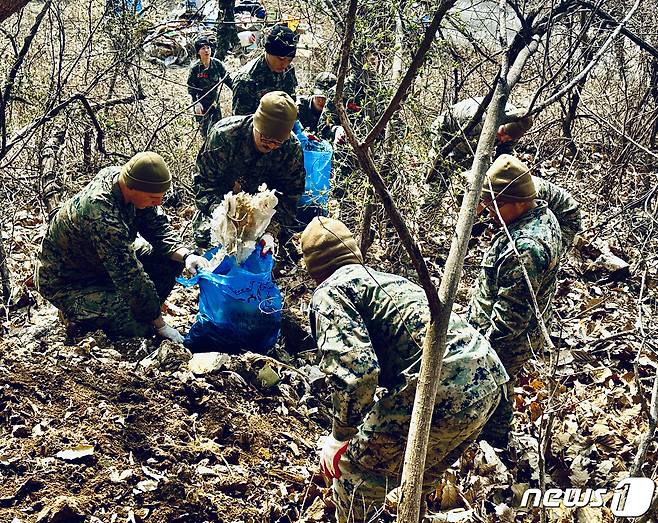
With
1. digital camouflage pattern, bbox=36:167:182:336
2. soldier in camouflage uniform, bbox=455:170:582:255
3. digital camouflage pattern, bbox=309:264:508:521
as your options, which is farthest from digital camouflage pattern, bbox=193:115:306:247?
digital camouflage pattern, bbox=309:264:508:521

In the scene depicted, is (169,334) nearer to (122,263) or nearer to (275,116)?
(122,263)

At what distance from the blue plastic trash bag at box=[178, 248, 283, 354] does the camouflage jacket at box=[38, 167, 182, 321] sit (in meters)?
0.33

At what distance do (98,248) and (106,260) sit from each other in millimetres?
93

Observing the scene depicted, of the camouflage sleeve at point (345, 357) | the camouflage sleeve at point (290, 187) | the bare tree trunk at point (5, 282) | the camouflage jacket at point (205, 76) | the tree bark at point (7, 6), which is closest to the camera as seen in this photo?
the tree bark at point (7, 6)

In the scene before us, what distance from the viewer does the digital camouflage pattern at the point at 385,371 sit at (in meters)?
2.82

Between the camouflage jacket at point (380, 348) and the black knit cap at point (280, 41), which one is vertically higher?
the black knit cap at point (280, 41)

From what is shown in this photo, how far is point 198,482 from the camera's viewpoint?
11.1 feet

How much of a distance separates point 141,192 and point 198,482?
195cm

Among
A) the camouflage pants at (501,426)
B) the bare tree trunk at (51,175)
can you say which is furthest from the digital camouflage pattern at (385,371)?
the bare tree trunk at (51,175)

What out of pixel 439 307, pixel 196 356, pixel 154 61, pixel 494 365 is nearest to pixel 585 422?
pixel 494 365

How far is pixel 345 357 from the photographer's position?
2.78 meters

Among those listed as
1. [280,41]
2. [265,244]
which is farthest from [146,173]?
[280,41]

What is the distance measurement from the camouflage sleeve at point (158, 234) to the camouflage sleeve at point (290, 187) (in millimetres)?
929

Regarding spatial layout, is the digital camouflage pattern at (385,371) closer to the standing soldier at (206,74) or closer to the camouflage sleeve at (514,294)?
the camouflage sleeve at (514,294)
